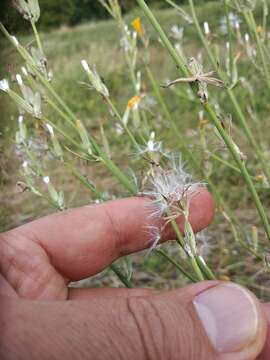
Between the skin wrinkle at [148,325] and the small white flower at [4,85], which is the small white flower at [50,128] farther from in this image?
the skin wrinkle at [148,325]

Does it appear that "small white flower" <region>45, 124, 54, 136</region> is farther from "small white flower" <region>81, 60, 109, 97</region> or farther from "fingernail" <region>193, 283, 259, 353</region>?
"fingernail" <region>193, 283, 259, 353</region>

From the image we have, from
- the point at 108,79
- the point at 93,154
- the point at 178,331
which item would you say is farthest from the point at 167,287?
the point at 108,79

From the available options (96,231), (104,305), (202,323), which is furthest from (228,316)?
(96,231)

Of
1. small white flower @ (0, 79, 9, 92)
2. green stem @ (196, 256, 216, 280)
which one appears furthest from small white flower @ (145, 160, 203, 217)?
small white flower @ (0, 79, 9, 92)

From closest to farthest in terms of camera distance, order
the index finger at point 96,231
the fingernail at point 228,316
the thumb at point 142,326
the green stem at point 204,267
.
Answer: the thumb at point 142,326
the fingernail at point 228,316
the green stem at point 204,267
the index finger at point 96,231

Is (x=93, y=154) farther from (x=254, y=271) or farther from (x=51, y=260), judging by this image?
(x=254, y=271)

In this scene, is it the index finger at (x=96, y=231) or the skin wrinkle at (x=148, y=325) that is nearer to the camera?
the skin wrinkle at (x=148, y=325)

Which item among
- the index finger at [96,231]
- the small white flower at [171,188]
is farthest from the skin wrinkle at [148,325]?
the index finger at [96,231]
